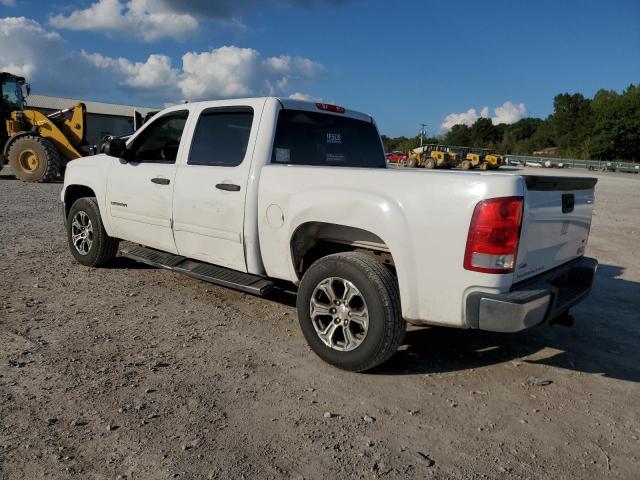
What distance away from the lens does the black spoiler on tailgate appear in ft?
10.00

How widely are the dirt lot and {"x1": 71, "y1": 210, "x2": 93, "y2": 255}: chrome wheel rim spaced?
87 centimetres

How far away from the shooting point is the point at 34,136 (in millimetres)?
15367

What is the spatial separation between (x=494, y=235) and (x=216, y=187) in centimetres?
241

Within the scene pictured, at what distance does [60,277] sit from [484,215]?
4741 mm

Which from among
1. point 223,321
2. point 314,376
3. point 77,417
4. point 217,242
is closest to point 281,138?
point 217,242

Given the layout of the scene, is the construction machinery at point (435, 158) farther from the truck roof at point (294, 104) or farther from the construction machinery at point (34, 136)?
the truck roof at point (294, 104)

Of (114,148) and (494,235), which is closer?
(494,235)

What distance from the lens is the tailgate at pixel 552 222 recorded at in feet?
10.1

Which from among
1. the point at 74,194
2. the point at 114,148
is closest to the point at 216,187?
the point at 114,148

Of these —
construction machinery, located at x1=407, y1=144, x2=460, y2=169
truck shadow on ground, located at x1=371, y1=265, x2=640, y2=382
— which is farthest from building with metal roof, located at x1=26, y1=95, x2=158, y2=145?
truck shadow on ground, located at x1=371, y1=265, x2=640, y2=382

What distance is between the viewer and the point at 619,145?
8194 cm

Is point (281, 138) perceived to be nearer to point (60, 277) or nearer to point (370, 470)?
point (370, 470)

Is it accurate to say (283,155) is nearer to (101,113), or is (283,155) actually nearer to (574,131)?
(101,113)

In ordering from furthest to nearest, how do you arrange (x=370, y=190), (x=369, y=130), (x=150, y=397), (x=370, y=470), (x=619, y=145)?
1. (x=619, y=145)
2. (x=369, y=130)
3. (x=370, y=190)
4. (x=150, y=397)
5. (x=370, y=470)
